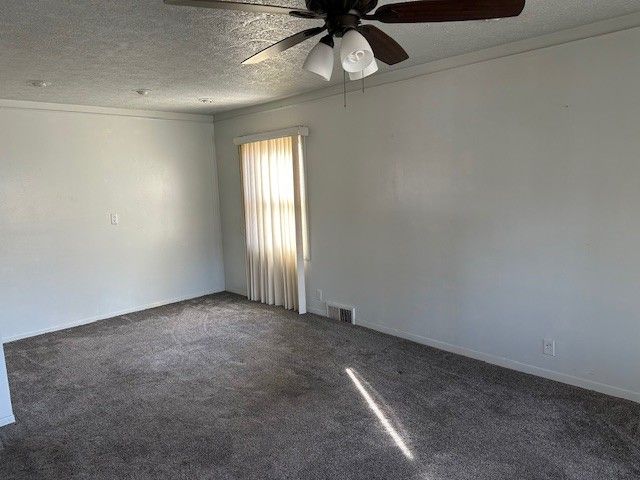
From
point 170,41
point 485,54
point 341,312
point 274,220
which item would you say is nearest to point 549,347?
point 341,312

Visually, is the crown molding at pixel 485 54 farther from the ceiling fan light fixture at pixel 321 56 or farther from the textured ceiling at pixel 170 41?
the ceiling fan light fixture at pixel 321 56

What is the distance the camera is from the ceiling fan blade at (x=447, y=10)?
1.52 m

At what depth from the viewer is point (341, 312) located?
4.60 m

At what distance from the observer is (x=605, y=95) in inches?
108

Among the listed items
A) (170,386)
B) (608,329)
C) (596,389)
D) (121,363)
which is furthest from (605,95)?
(121,363)

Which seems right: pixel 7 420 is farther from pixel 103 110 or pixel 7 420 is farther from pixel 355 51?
pixel 103 110

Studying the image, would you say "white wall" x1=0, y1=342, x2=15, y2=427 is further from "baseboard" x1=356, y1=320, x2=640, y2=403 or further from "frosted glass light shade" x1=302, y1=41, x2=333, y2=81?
"baseboard" x1=356, y1=320, x2=640, y2=403

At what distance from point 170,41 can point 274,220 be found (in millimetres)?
2570

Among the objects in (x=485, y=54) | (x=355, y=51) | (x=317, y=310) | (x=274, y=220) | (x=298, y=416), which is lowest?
(x=298, y=416)

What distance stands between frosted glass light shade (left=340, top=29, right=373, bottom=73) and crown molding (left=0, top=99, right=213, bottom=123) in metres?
3.84

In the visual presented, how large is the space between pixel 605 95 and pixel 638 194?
63cm

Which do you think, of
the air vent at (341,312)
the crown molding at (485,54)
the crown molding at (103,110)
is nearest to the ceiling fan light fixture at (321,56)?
the crown molding at (485,54)

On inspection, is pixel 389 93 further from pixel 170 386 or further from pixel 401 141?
pixel 170 386

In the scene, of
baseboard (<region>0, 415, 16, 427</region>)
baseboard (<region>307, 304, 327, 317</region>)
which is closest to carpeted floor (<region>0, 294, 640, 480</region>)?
baseboard (<region>0, 415, 16, 427</region>)
